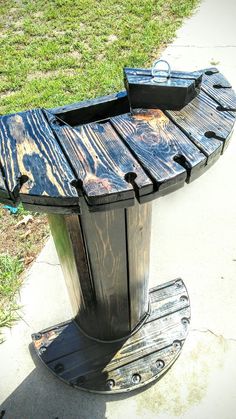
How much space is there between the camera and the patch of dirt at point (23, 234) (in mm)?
2660

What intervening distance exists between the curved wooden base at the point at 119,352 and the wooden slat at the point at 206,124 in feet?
3.96

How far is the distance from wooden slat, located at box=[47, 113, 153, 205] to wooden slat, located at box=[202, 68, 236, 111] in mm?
455

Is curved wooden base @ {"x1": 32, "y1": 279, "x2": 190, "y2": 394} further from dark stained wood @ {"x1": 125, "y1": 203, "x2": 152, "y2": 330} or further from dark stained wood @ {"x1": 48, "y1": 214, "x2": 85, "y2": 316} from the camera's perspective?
dark stained wood @ {"x1": 48, "y1": 214, "x2": 85, "y2": 316}

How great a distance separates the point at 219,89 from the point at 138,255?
2.56ft

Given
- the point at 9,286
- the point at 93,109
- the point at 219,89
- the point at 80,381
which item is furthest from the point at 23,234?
the point at 219,89

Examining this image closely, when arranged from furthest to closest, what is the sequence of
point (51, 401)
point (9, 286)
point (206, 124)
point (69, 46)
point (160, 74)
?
point (69, 46) < point (9, 286) < point (51, 401) < point (160, 74) < point (206, 124)

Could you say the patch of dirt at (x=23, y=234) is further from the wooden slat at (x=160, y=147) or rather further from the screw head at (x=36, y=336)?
the wooden slat at (x=160, y=147)

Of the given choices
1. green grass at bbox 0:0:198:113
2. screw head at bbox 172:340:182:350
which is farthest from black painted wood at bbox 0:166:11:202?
green grass at bbox 0:0:198:113

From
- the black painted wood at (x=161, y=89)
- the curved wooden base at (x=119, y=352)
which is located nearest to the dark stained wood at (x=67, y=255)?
the curved wooden base at (x=119, y=352)

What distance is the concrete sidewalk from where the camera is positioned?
6.36 feet

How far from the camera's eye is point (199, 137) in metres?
1.33

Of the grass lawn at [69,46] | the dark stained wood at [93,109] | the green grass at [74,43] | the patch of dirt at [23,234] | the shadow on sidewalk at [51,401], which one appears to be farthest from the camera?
the green grass at [74,43]

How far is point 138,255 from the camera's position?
1.78 metres

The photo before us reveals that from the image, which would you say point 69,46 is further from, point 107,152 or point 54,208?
point 54,208
